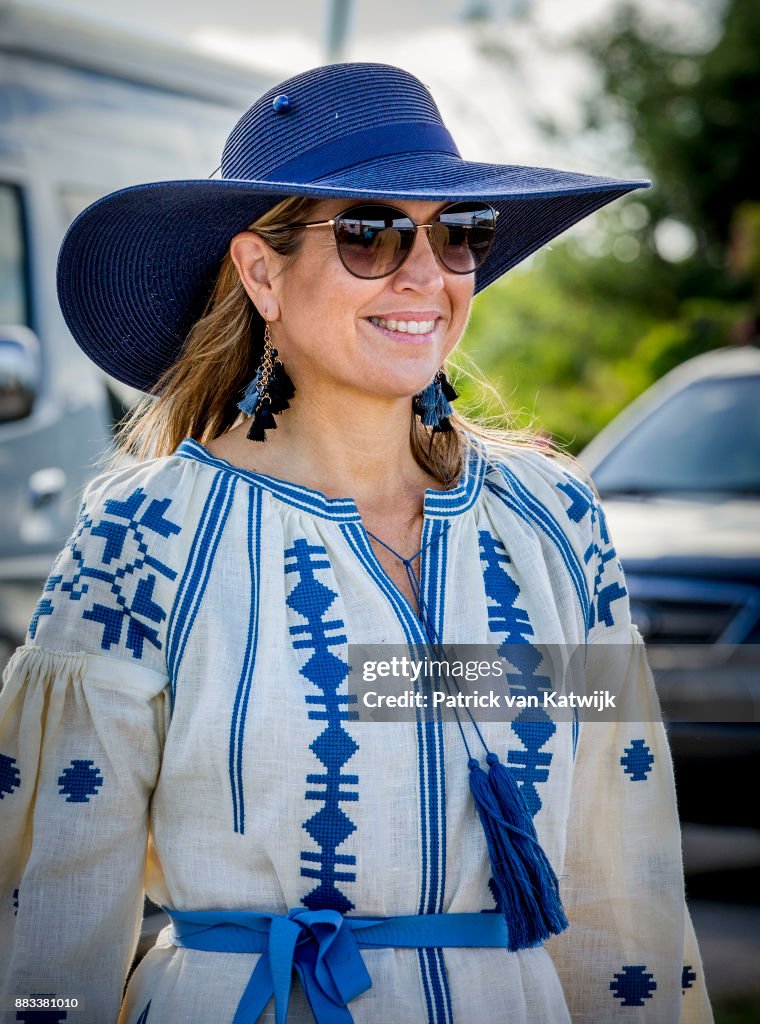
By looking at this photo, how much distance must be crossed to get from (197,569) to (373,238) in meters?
Answer: 0.56

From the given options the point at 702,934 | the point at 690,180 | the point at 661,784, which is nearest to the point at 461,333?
the point at 661,784

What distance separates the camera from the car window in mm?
3730

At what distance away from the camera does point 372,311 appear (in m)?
1.96

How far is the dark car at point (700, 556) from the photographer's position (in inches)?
165

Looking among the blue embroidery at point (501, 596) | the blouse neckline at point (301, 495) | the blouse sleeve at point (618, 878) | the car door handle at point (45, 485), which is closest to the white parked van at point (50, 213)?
the car door handle at point (45, 485)

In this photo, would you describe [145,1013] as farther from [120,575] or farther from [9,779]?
[120,575]

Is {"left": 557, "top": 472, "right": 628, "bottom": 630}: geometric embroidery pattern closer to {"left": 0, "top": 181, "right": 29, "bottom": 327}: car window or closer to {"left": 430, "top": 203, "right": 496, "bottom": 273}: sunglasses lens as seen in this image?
{"left": 430, "top": 203, "right": 496, "bottom": 273}: sunglasses lens

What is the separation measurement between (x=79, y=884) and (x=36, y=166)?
2.57 metres

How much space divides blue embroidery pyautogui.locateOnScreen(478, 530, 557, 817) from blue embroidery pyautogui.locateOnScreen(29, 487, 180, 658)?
0.49 m

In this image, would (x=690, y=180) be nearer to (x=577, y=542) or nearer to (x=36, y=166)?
(x=36, y=166)

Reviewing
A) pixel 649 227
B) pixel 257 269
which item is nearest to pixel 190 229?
pixel 257 269

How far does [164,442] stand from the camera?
2178mm

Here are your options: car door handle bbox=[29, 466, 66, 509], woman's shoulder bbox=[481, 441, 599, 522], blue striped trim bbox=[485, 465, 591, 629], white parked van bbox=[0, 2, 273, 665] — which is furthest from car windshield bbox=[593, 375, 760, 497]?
blue striped trim bbox=[485, 465, 591, 629]

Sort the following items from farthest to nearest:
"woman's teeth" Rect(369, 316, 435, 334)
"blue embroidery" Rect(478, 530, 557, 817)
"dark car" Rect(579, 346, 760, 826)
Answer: "dark car" Rect(579, 346, 760, 826) < "woman's teeth" Rect(369, 316, 435, 334) < "blue embroidery" Rect(478, 530, 557, 817)
